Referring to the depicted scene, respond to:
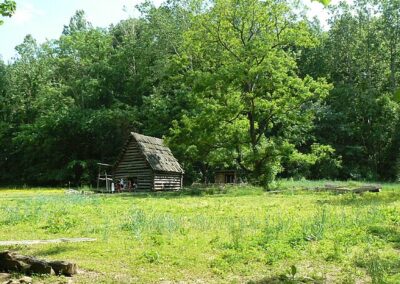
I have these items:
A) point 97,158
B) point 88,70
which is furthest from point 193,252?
point 88,70

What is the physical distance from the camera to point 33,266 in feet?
24.7

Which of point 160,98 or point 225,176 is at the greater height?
point 160,98

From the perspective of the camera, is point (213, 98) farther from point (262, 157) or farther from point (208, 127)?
point (262, 157)

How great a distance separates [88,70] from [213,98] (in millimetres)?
31360

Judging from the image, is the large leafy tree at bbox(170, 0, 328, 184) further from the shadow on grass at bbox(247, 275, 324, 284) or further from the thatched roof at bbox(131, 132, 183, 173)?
the shadow on grass at bbox(247, 275, 324, 284)

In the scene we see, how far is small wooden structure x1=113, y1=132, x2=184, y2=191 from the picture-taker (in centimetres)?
3712

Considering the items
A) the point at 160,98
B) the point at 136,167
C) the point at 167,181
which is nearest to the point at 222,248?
the point at 136,167

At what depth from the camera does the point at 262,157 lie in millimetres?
31672

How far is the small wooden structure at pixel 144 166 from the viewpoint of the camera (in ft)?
122

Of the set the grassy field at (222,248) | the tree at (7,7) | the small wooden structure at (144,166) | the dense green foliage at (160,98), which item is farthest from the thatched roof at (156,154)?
the tree at (7,7)

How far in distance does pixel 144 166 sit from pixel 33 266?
98.6ft

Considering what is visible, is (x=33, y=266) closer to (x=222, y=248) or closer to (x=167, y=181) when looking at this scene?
(x=222, y=248)

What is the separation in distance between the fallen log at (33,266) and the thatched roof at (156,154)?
2882 centimetres

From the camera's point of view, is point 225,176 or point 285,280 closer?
point 285,280
